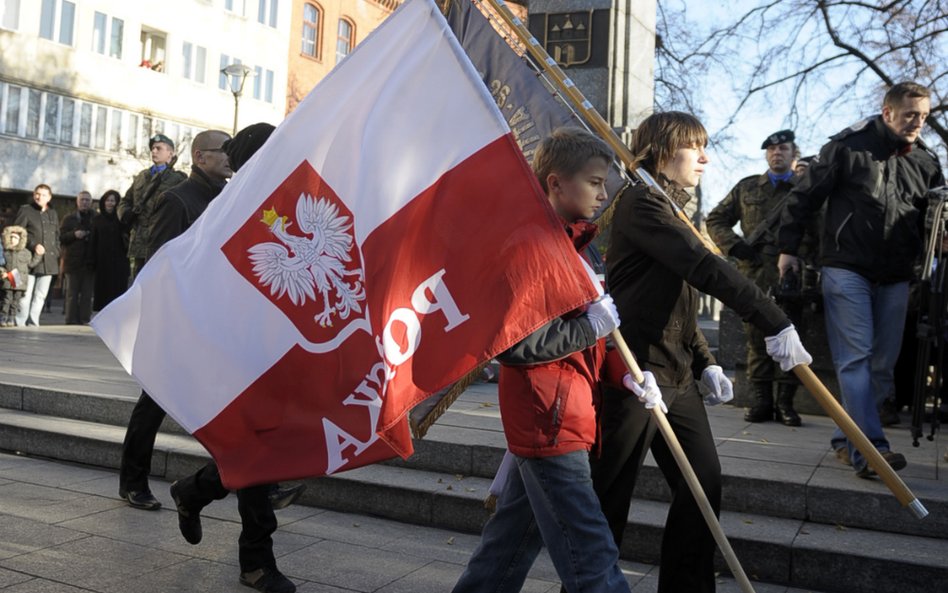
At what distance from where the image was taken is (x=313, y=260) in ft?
11.7

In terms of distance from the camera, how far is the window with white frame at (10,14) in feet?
107

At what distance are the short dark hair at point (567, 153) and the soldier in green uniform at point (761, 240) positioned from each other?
4.44 m

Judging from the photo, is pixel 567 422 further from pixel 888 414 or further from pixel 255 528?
pixel 888 414

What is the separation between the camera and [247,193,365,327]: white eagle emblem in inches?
136

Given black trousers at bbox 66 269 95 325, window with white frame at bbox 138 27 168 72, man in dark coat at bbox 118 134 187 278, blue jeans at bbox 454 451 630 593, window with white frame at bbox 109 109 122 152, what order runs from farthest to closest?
window with white frame at bbox 138 27 168 72, window with white frame at bbox 109 109 122 152, black trousers at bbox 66 269 95 325, man in dark coat at bbox 118 134 187 278, blue jeans at bbox 454 451 630 593

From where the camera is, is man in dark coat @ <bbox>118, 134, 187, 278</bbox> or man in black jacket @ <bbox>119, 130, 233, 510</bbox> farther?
man in dark coat @ <bbox>118, 134, 187, 278</bbox>

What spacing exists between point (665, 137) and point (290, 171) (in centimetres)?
139

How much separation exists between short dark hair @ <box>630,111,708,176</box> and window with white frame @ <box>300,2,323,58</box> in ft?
147

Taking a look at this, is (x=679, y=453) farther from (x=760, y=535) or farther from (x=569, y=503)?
(x=760, y=535)

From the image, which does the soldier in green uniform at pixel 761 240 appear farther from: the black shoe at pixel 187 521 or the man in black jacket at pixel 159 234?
the black shoe at pixel 187 521

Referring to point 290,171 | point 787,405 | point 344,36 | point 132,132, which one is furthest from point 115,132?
point 290,171

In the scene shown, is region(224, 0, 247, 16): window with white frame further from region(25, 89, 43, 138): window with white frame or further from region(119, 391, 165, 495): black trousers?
region(119, 391, 165, 495): black trousers

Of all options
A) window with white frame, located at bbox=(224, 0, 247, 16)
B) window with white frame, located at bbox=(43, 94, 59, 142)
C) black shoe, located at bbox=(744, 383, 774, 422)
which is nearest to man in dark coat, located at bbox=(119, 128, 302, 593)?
black shoe, located at bbox=(744, 383, 774, 422)

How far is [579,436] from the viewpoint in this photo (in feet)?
10.5
